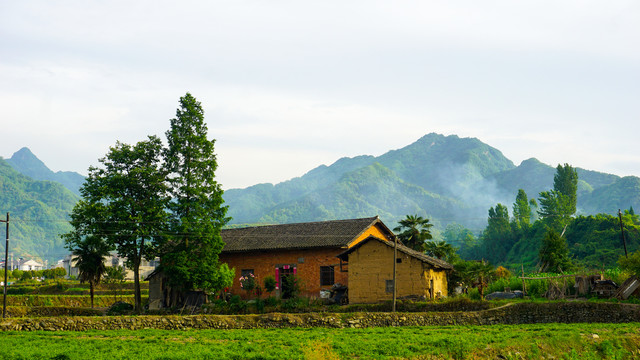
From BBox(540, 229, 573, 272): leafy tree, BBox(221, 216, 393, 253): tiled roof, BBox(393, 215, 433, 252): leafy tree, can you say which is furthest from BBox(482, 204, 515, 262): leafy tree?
BBox(221, 216, 393, 253): tiled roof

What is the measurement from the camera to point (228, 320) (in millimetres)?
29453

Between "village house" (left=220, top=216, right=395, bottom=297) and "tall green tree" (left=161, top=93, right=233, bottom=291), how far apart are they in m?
4.54

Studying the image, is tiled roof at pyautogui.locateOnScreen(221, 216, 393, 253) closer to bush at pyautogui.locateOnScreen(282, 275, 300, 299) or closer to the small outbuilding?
bush at pyautogui.locateOnScreen(282, 275, 300, 299)

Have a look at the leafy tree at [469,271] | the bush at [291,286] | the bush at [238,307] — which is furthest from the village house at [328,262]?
the bush at [238,307]

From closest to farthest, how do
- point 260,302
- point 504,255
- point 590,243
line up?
point 260,302
point 590,243
point 504,255

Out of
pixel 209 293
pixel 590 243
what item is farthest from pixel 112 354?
pixel 590 243

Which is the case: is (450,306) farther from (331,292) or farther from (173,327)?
(173,327)

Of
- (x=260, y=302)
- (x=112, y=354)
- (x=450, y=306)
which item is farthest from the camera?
(x=260, y=302)

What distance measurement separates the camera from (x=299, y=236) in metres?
48.0

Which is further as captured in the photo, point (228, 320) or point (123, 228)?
point (123, 228)

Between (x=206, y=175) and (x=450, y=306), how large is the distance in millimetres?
21384

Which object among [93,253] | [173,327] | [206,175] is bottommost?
[173,327]

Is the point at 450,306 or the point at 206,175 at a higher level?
the point at 206,175

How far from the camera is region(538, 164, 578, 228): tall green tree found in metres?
117
